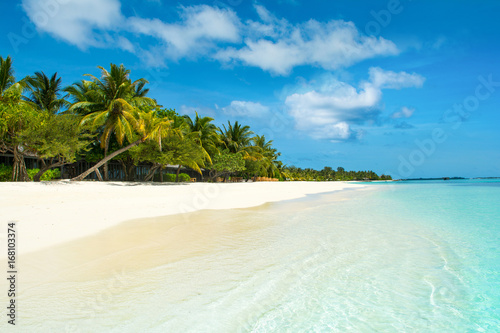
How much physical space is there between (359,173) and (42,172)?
10795 cm

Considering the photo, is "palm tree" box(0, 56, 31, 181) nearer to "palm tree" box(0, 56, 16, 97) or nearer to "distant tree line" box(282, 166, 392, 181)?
"palm tree" box(0, 56, 16, 97)

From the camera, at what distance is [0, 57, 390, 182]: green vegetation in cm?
1465

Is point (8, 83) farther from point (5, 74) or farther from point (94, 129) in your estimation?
point (94, 129)

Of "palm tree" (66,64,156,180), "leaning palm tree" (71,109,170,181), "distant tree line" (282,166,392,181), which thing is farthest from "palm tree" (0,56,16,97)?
"distant tree line" (282,166,392,181)

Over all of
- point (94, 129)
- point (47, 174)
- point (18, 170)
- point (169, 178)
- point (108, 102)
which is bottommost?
point (169, 178)

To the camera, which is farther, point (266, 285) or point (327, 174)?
point (327, 174)

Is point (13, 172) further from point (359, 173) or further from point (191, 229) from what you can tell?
point (359, 173)

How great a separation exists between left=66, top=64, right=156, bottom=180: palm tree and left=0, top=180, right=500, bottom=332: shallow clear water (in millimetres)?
14348

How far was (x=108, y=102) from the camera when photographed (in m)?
20.2

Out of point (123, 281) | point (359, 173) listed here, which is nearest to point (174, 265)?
point (123, 281)

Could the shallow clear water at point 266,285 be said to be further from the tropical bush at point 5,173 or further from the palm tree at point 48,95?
the palm tree at point 48,95

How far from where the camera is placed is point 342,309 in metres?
2.87

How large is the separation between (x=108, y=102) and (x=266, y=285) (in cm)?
2046

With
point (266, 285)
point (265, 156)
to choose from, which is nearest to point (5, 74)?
point (266, 285)
